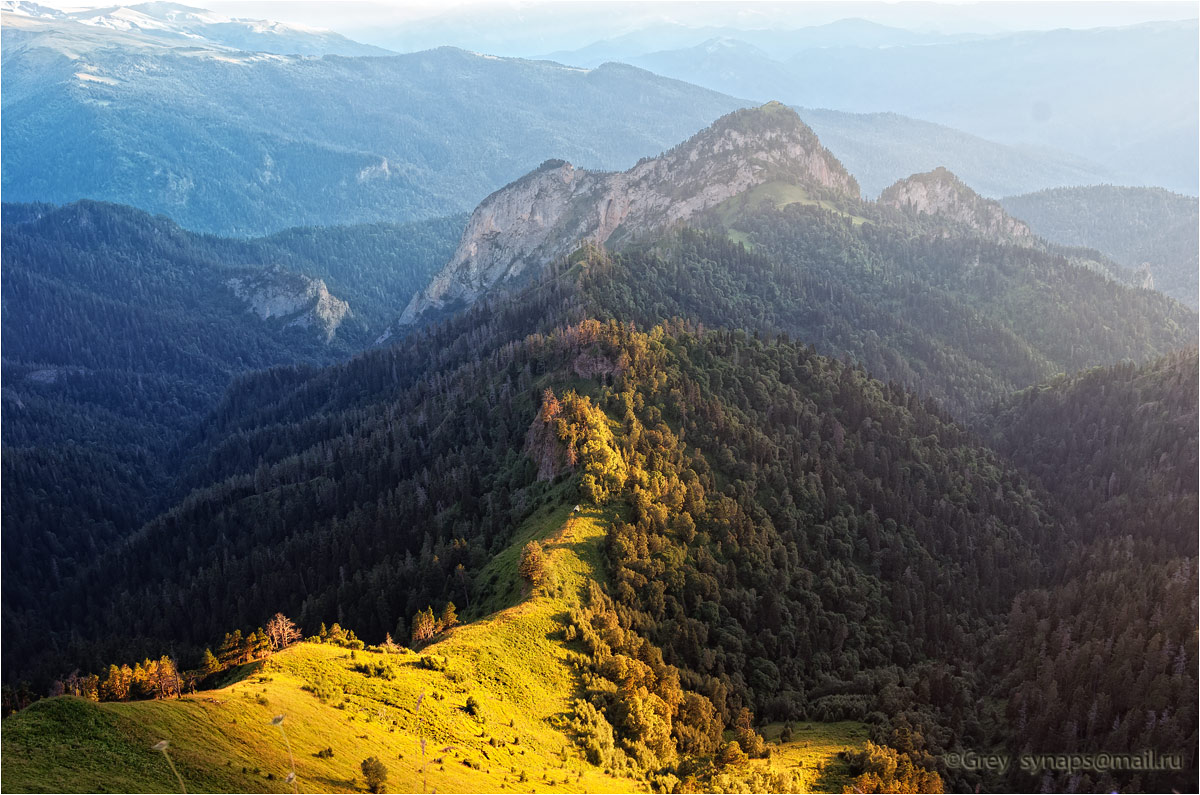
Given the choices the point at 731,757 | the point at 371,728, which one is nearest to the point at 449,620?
the point at 371,728

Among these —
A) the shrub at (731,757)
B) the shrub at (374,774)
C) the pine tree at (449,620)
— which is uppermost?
the shrub at (374,774)

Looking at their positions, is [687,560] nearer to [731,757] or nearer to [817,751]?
[817,751]

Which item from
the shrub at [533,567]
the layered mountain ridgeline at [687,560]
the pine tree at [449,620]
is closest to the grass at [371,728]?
the shrub at [533,567]

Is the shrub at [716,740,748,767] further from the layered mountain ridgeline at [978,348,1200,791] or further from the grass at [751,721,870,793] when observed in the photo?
the layered mountain ridgeline at [978,348,1200,791]

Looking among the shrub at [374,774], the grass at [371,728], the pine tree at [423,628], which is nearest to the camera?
the grass at [371,728]

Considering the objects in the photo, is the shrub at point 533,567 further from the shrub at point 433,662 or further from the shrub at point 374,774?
the shrub at point 374,774

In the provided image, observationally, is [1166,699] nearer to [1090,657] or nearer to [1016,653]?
[1090,657]

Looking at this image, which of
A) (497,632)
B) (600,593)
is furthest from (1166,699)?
(497,632)

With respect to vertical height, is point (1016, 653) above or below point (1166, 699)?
below
